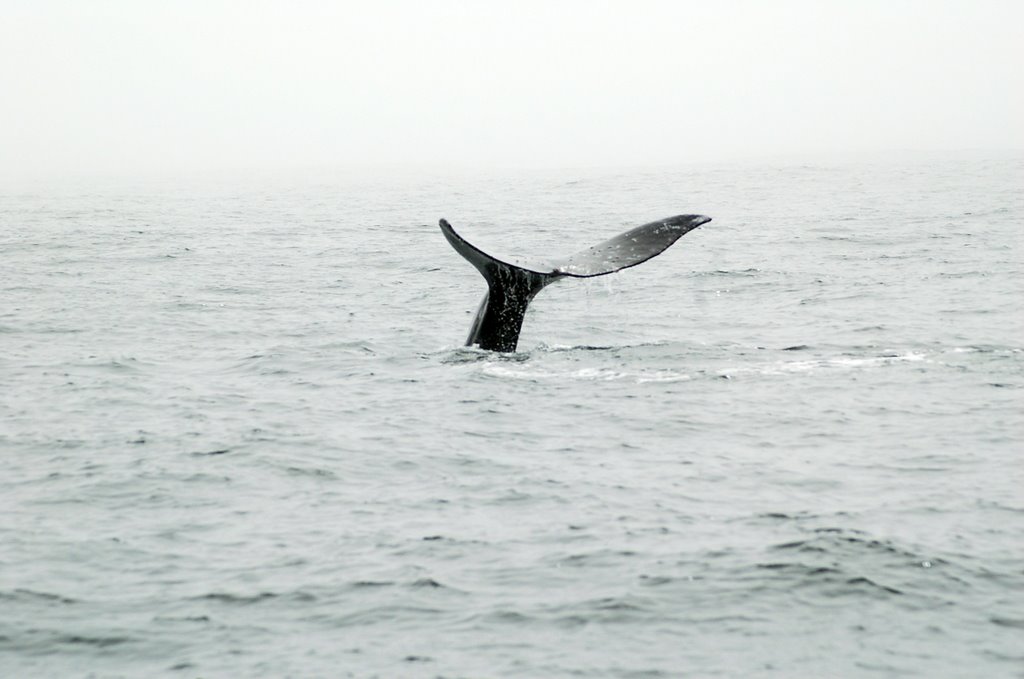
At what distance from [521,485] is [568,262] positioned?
367 cm

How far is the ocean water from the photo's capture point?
6738 millimetres

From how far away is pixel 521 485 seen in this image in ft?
31.1

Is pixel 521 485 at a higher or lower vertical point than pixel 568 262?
lower

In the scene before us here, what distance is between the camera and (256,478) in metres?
9.84

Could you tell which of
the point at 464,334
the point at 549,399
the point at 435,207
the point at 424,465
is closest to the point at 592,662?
the point at 424,465

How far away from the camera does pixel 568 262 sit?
41.4 ft

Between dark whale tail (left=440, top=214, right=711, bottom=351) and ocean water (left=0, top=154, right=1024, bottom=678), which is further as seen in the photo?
dark whale tail (left=440, top=214, right=711, bottom=351)

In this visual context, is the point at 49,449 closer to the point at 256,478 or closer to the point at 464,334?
the point at 256,478

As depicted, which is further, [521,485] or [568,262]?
[568,262]

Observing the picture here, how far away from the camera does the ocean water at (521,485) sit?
674cm

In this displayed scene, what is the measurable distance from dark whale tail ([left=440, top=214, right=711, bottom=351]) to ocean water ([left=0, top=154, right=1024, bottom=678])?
0.87 m

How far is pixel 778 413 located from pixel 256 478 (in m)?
4.63

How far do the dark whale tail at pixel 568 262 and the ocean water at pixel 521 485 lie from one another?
872 mm

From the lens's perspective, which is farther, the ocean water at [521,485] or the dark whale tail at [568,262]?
the dark whale tail at [568,262]
